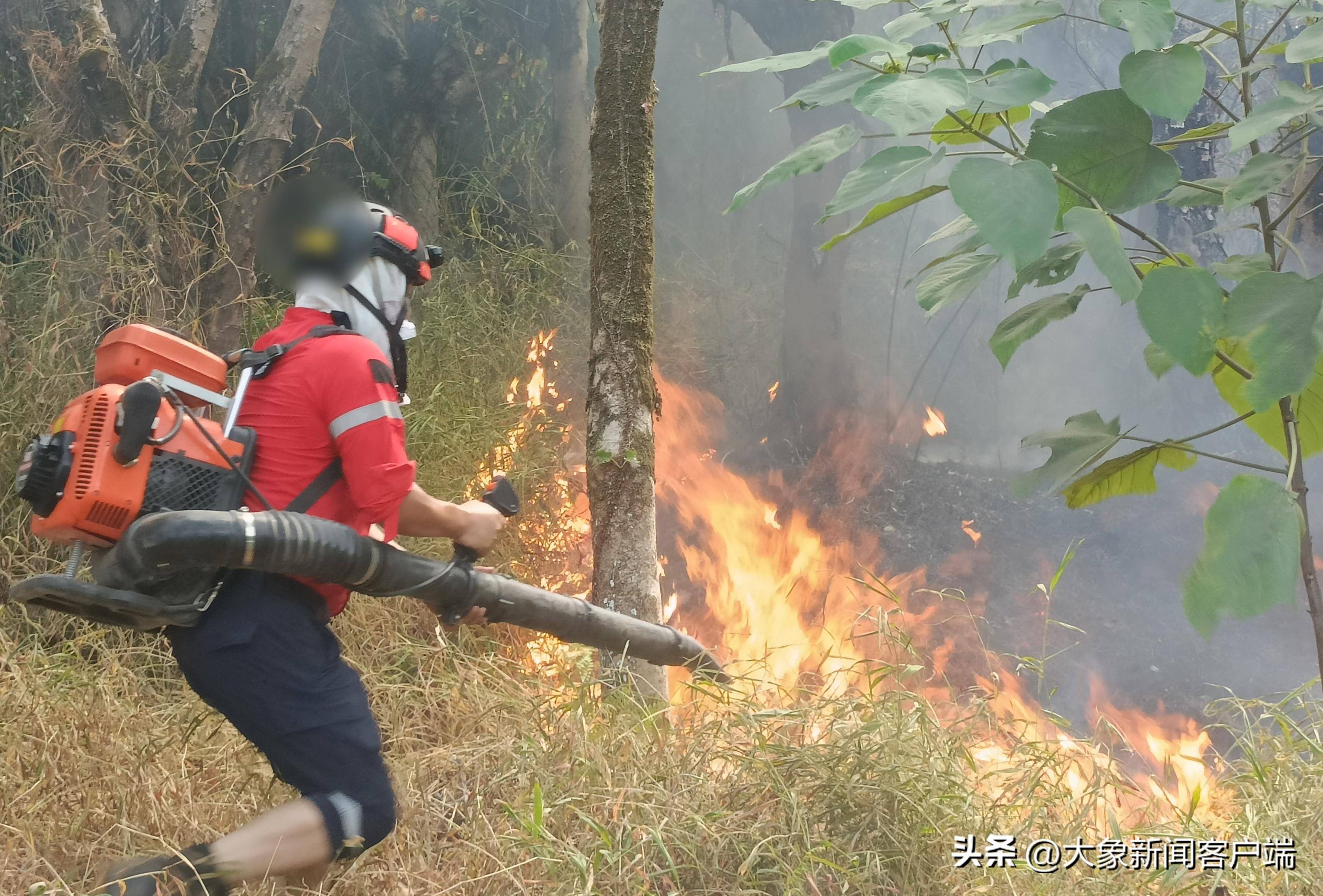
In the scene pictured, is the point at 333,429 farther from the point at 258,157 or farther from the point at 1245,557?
the point at 258,157

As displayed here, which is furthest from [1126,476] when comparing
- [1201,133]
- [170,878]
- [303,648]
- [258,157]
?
[258,157]

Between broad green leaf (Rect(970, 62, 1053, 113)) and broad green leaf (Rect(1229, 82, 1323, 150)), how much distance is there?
128 millimetres

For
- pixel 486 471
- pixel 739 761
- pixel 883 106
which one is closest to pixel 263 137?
pixel 486 471

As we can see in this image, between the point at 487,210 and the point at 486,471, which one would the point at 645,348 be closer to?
the point at 486,471

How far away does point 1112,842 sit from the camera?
2.25m

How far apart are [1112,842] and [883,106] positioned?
190 cm

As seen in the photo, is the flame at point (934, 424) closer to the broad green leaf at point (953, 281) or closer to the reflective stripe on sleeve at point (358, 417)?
the broad green leaf at point (953, 281)

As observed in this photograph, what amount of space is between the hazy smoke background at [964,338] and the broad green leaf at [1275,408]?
4680 mm

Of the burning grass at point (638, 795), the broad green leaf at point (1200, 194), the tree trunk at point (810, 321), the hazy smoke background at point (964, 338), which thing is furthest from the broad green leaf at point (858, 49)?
the tree trunk at point (810, 321)

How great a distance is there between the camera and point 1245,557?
1276mm

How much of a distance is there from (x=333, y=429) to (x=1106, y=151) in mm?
1536

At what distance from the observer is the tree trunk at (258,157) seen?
4.23 m

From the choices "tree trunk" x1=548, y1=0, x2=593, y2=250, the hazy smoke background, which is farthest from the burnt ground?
"tree trunk" x1=548, y1=0, x2=593, y2=250

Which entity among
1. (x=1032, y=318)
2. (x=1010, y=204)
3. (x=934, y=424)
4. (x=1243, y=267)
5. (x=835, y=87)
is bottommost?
(x=934, y=424)
